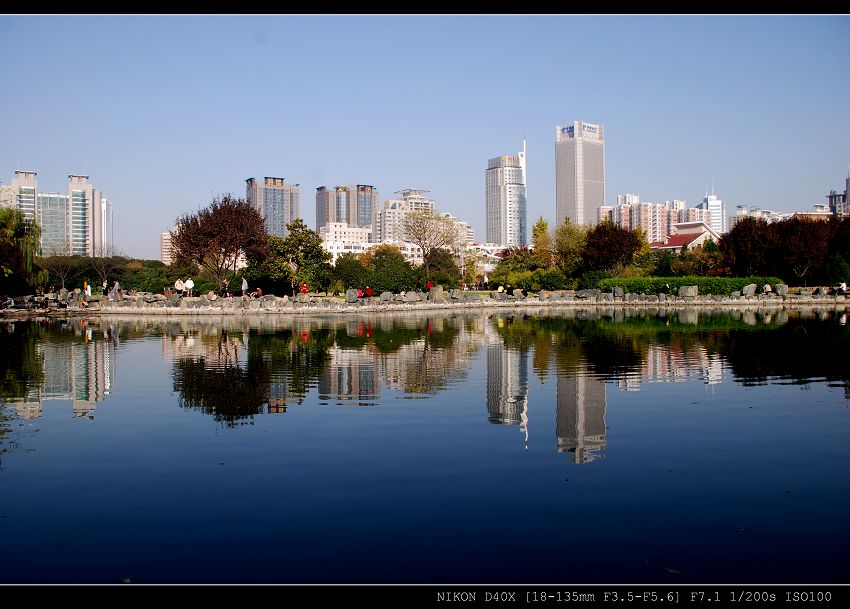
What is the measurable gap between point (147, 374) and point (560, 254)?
52.6 meters

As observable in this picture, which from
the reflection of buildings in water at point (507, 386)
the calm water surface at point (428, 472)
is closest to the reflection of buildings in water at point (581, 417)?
the calm water surface at point (428, 472)

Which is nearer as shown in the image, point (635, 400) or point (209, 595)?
point (209, 595)

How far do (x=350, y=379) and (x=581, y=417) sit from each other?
5.39 m

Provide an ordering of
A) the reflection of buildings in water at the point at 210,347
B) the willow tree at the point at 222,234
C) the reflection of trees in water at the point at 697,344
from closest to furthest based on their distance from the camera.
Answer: the reflection of trees in water at the point at 697,344 → the reflection of buildings in water at the point at 210,347 → the willow tree at the point at 222,234

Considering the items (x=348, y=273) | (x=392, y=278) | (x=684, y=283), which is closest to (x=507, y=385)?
(x=348, y=273)

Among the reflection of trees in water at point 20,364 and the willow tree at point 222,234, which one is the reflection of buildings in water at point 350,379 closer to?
the reflection of trees in water at point 20,364

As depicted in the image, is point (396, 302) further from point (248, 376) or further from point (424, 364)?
point (248, 376)

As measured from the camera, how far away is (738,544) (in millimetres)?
5523

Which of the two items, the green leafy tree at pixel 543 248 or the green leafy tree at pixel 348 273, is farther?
the green leafy tree at pixel 543 248

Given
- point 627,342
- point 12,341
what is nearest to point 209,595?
point 627,342

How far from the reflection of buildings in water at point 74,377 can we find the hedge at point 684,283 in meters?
40.5

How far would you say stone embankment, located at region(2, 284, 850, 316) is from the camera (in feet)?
129

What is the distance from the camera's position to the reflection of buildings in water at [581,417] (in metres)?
8.41
